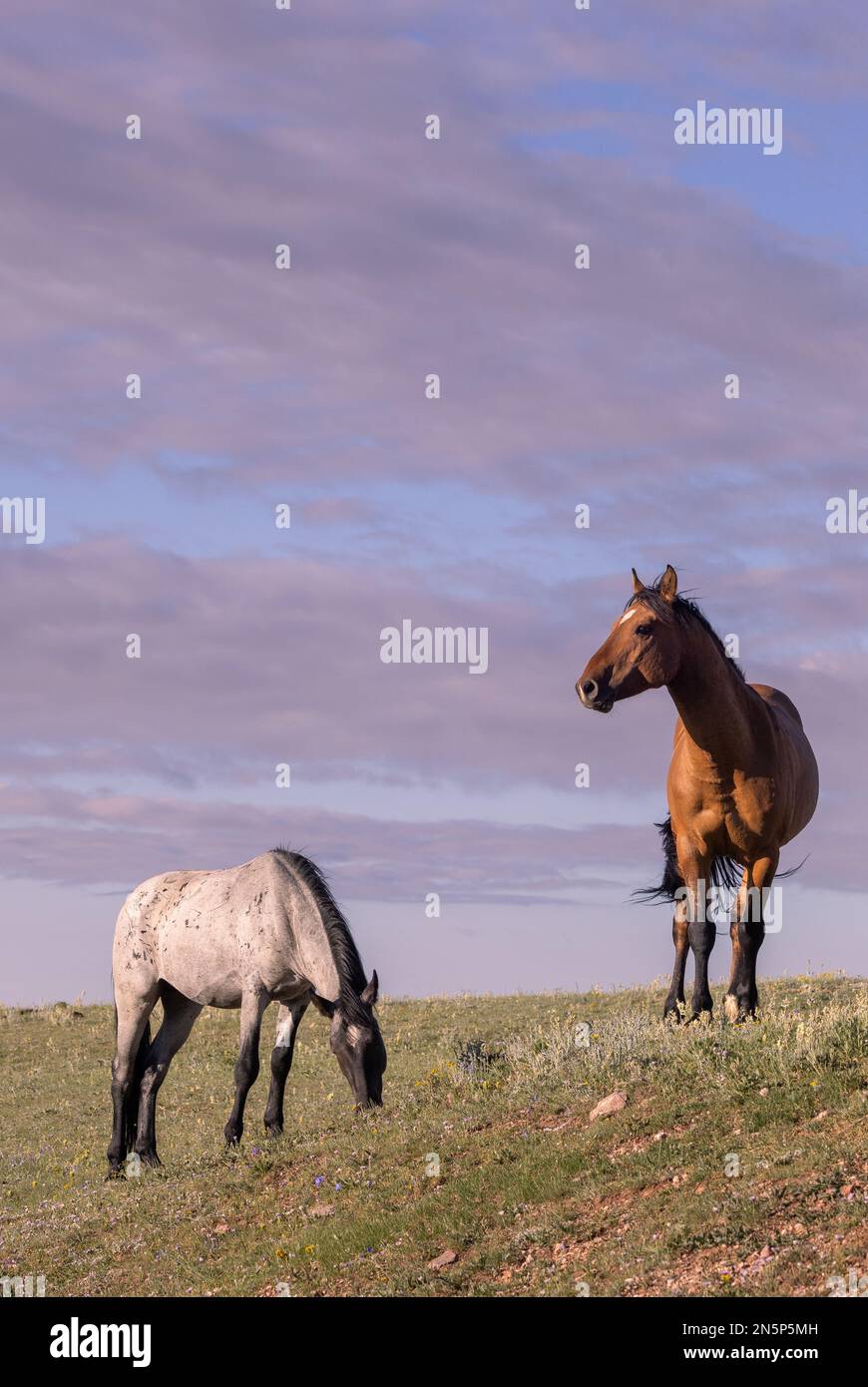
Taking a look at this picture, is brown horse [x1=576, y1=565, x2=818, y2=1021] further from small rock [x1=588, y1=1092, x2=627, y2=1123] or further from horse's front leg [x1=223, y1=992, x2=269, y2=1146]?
horse's front leg [x1=223, y1=992, x2=269, y2=1146]

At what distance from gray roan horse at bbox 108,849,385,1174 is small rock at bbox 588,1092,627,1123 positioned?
3773 millimetres

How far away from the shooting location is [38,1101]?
27109 mm

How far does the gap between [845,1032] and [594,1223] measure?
133 inches

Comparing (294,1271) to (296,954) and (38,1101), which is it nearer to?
(296,954)

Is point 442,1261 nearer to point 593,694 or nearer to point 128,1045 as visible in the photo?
point 593,694

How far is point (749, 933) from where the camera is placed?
16297 millimetres

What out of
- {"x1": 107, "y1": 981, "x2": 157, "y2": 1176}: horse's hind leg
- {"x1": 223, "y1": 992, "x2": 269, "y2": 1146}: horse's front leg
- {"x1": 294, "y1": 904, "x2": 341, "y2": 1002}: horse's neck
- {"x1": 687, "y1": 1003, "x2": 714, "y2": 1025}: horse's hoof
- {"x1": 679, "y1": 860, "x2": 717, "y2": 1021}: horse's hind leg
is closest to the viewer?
{"x1": 687, "y1": 1003, "x2": 714, "y2": 1025}: horse's hoof

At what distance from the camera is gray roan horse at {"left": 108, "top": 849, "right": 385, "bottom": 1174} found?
16.9m

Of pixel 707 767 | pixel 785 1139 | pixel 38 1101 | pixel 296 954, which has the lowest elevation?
pixel 38 1101

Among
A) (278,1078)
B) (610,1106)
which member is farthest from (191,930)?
(610,1106)

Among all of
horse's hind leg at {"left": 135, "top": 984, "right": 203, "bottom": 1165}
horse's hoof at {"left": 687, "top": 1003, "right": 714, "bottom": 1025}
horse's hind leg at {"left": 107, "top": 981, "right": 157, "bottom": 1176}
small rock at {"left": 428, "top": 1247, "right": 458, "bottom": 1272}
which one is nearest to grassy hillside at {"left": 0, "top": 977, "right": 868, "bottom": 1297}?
small rock at {"left": 428, "top": 1247, "right": 458, "bottom": 1272}

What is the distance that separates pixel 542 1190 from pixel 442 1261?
1.09 m
